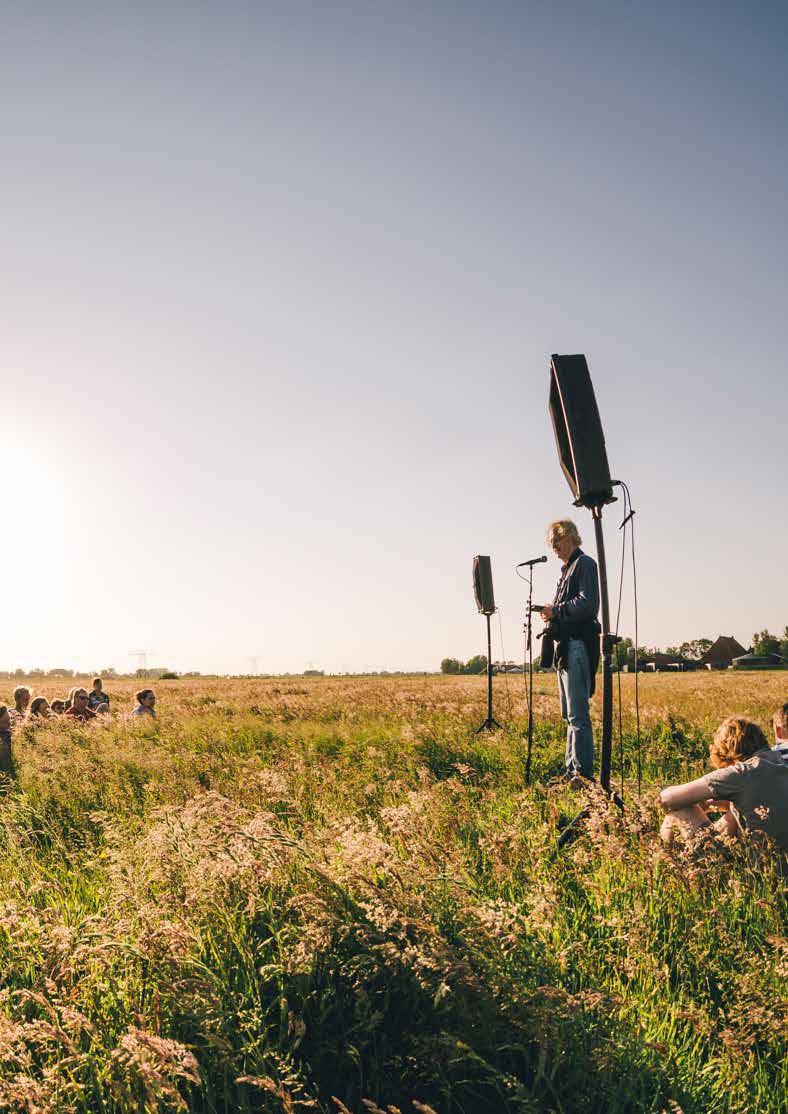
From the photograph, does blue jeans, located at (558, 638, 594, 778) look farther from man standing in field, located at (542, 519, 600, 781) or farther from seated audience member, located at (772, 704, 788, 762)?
seated audience member, located at (772, 704, 788, 762)

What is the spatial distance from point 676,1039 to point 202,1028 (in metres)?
1.74

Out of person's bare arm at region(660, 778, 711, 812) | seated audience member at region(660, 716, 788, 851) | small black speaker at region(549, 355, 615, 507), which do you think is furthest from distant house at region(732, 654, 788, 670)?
person's bare arm at region(660, 778, 711, 812)

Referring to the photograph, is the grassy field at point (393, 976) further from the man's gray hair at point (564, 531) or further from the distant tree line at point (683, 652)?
the distant tree line at point (683, 652)

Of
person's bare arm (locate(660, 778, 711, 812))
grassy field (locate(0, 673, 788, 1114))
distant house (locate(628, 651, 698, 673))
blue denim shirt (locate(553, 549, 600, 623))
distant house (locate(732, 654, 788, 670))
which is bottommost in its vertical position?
distant house (locate(628, 651, 698, 673))

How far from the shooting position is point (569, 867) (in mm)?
4262

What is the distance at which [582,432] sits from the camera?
5.77m

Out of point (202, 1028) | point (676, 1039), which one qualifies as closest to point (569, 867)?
point (676, 1039)

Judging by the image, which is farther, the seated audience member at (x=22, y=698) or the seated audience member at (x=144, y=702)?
the seated audience member at (x=144, y=702)

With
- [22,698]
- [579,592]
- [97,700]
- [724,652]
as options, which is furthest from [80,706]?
[724,652]

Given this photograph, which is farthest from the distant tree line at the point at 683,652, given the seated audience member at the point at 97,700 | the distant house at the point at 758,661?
the seated audience member at the point at 97,700

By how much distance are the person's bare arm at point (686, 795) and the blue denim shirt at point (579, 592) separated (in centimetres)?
249

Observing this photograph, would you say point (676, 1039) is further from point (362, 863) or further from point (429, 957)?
point (362, 863)

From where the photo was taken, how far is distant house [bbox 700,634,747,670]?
390 ft

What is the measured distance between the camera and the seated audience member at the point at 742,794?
409cm
